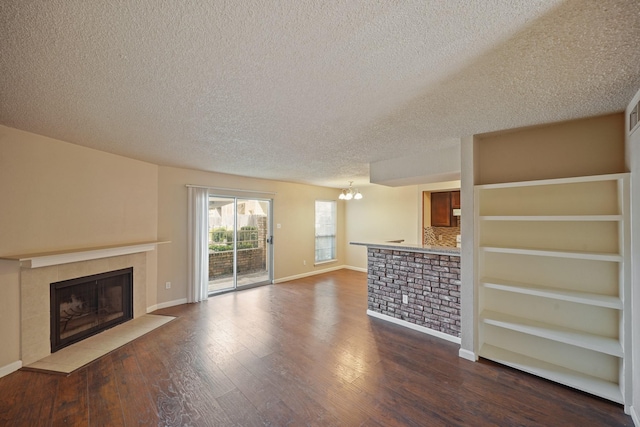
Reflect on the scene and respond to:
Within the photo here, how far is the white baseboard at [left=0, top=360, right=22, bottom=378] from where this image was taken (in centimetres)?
252

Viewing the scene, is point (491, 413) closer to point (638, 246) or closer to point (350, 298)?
point (638, 246)

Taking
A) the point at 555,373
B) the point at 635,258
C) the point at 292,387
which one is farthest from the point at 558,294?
the point at 292,387

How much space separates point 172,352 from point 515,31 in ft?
13.3

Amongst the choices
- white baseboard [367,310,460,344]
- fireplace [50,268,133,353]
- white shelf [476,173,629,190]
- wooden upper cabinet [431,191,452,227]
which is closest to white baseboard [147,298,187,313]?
fireplace [50,268,133,353]

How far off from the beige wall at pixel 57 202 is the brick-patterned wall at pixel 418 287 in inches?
152

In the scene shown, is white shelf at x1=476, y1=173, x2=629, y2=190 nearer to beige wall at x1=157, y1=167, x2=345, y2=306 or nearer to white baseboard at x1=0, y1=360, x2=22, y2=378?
beige wall at x1=157, y1=167, x2=345, y2=306

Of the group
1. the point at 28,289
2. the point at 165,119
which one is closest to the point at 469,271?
the point at 165,119

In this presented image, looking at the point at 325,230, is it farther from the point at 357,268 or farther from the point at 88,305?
the point at 88,305

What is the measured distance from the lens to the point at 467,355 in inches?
112

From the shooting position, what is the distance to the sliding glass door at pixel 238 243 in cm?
540

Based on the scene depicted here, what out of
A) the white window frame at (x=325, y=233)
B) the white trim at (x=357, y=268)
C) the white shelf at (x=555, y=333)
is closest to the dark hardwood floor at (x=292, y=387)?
the white shelf at (x=555, y=333)

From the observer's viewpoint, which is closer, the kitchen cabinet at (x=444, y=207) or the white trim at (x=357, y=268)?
the kitchen cabinet at (x=444, y=207)

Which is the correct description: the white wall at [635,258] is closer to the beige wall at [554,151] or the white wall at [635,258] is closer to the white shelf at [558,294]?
the white shelf at [558,294]

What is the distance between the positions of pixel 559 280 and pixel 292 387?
2.82 meters
